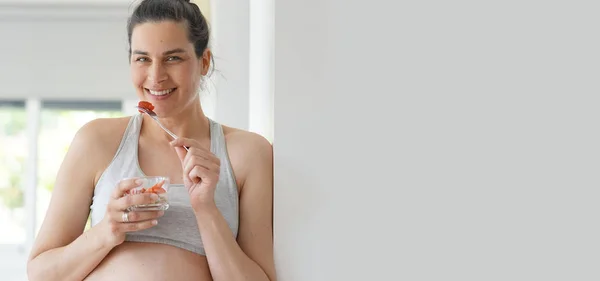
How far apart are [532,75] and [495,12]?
59 millimetres

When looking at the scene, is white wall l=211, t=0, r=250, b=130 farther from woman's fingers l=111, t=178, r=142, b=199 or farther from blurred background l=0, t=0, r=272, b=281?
blurred background l=0, t=0, r=272, b=281

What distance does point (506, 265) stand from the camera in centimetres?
41

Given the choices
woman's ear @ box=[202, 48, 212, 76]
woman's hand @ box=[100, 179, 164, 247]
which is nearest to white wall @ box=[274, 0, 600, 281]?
woman's hand @ box=[100, 179, 164, 247]

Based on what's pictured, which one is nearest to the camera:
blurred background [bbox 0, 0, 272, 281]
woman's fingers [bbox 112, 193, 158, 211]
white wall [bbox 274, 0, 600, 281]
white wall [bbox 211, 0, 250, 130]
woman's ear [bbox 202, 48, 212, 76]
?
white wall [bbox 274, 0, 600, 281]

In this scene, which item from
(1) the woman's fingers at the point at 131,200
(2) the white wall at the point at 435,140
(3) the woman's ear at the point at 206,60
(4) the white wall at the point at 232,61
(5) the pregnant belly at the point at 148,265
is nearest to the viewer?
(2) the white wall at the point at 435,140

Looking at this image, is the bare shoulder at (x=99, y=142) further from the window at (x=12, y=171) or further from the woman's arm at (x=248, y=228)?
the window at (x=12, y=171)

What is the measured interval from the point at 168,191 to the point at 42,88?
359 cm

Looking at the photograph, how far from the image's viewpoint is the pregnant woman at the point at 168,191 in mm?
1091

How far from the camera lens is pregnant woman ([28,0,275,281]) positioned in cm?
109

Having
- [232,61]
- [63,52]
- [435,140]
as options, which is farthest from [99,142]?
[63,52]

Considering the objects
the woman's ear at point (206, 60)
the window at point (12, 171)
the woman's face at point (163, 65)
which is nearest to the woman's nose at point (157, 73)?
the woman's face at point (163, 65)

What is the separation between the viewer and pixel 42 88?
14.5ft

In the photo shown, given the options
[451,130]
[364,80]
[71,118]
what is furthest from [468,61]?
[71,118]

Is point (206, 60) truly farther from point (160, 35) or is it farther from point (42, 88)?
point (42, 88)
